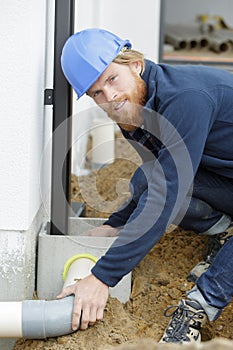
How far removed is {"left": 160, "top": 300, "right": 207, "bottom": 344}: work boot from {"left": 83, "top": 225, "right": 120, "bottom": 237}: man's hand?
438 millimetres

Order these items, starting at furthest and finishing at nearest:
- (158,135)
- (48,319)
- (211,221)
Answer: (211,221), (158,135), (48,319)

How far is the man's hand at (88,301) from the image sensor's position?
211 centimetres

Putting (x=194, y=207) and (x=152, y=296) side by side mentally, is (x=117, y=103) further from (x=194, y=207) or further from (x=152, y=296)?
(x=152, y=296)

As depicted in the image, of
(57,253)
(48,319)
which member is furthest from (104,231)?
(48,319)

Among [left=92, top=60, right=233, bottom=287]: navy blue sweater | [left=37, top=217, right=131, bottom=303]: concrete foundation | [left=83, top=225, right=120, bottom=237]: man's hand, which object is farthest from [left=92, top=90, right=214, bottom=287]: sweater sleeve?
[left=83, top=225, right=120, bottom=237]: man's hand

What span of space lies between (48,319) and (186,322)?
45cm

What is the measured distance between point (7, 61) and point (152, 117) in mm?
481

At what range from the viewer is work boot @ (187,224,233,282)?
8.50ft

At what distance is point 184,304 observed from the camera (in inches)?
91.0

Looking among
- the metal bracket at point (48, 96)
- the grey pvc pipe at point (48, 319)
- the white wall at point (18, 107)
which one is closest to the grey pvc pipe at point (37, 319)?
the grey pvc pipe at point (48, 319)

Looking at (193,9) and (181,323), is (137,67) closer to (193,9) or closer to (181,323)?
(181,323)

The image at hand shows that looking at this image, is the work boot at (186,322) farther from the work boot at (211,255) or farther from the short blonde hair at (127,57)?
the short blonde hair at (127,57)

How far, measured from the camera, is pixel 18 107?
2285 millimetres

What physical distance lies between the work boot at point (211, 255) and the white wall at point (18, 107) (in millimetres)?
632
